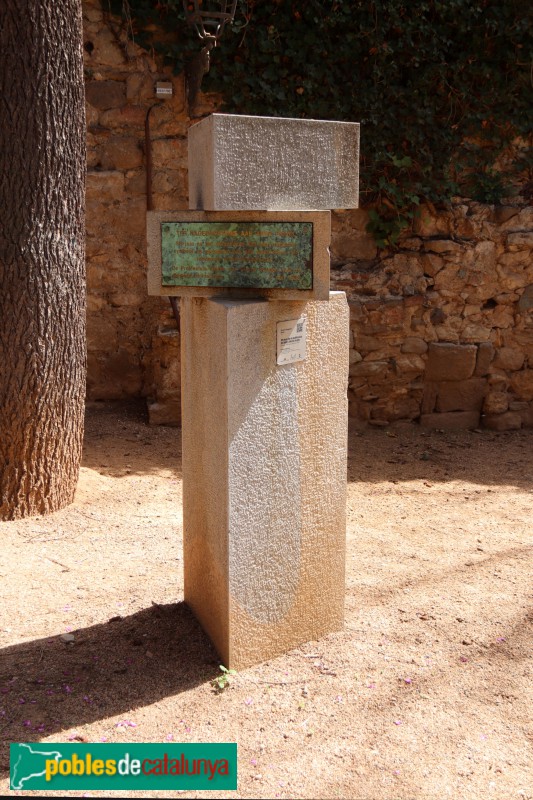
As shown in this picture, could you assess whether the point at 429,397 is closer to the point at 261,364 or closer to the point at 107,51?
the point at 107,51

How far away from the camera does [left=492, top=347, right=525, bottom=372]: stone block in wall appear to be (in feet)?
22.2

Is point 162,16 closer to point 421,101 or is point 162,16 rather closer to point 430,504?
point 421,101

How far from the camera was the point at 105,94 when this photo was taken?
6.02m

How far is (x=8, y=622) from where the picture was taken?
11.9ft


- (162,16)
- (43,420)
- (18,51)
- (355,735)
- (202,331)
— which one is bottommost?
(355,735)

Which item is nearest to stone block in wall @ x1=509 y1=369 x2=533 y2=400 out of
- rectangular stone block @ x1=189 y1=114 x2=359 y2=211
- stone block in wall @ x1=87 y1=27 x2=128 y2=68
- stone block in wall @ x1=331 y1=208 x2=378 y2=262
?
stone block in wall @ x1=331 y1=208 x2=378 y2=262

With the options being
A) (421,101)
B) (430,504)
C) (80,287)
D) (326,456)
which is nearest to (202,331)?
(326,456)

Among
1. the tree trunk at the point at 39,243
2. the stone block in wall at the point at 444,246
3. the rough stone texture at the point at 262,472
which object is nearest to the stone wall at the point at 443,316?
the stone block in wall at the point at 444,246

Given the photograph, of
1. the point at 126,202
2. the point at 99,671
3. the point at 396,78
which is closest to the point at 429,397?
the point at 396,78

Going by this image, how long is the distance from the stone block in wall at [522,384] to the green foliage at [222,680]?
432cm

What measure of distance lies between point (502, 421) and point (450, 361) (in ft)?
2.17

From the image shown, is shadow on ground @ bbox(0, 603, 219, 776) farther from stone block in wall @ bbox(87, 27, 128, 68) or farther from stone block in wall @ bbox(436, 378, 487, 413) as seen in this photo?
stone block in wall @ bbox(87, 27, 128, 68)

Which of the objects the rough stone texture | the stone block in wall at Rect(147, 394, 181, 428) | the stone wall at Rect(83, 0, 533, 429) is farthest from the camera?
the stone block in wall at Rect(147, 394, 181, 428)

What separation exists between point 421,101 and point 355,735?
4.70 meters
